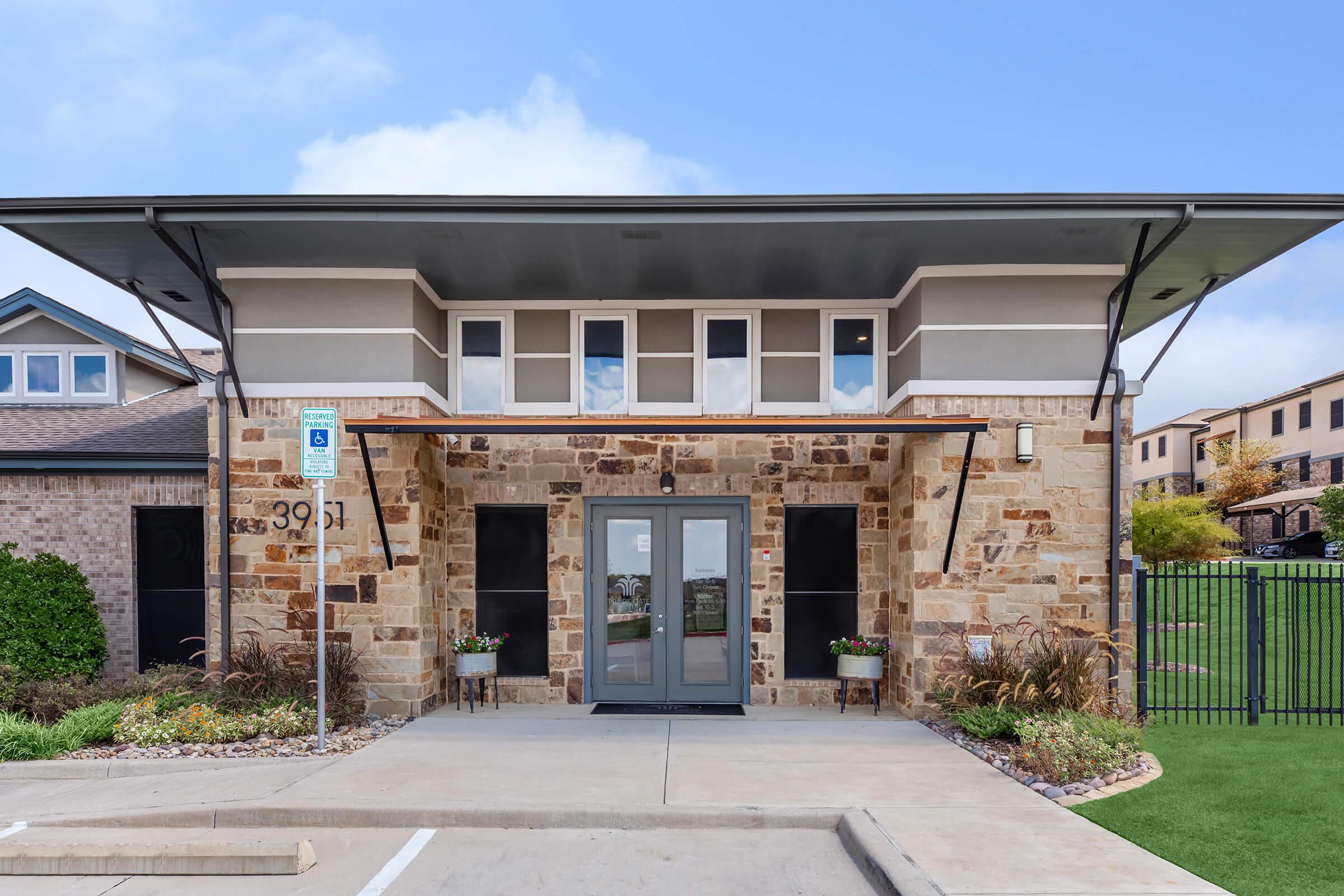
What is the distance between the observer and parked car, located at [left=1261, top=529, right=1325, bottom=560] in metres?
31.9

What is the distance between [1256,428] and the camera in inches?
1549

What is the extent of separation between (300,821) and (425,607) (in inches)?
134

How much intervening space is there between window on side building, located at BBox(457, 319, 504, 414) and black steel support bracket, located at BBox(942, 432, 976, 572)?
212 inches

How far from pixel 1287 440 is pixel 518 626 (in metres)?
39.5

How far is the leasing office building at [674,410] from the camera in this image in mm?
8086

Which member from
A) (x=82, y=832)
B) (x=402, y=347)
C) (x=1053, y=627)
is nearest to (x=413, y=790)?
(x=82, y=832)

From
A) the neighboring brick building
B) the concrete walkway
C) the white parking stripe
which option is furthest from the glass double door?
the neighboring brick building

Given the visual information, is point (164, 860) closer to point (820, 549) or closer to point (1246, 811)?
point (820, 549)

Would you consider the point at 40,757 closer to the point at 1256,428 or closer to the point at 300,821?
the point at 300,821

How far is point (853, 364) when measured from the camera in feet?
32.9

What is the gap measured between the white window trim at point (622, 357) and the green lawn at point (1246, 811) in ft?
20.4

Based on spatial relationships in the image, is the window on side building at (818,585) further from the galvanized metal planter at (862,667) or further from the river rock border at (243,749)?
the river rock border at (243,749)

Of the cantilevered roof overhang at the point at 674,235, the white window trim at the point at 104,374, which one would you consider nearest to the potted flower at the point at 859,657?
the cantilevered roof overhang at the point at 674,235

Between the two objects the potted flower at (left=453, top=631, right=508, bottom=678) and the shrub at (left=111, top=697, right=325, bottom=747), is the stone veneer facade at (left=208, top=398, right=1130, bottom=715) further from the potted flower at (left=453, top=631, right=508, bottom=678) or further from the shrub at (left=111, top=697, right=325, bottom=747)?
the shrub at (left=111, top=697, right=325, bottom=747)
